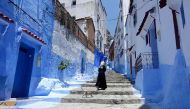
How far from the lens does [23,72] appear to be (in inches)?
314

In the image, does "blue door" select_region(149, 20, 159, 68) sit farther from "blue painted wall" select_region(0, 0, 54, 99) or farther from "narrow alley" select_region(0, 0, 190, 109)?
"blue painted wall" select_region(0, 0, 54, 99)

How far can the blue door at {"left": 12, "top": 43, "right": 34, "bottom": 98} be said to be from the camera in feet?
25.3

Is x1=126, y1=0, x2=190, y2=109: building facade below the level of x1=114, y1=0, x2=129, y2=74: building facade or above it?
below

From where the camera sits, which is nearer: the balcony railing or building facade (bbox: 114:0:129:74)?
the balcony railing

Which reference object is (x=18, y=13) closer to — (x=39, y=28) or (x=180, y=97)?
(x=39, y=28)

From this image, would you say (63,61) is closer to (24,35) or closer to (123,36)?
(24,35)

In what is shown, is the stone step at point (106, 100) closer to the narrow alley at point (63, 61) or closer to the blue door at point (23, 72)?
the narrow alley at point (63, 61)

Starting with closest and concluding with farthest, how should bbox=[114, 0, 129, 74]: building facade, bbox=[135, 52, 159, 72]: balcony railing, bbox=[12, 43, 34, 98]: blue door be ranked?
bbox=[12, 43, 34, 98]: blue door, bbox=[135, 52, 159, 72]: balcony railing, bbox=[114, 0, 129, 74]: building facade

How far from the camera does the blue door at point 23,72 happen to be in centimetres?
772

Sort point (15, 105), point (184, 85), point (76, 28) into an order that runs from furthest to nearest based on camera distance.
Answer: point (76, 28), point (15, 105), point (184, 85)

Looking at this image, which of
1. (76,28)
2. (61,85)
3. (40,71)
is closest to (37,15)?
(40,71)

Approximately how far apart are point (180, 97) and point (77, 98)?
435cm

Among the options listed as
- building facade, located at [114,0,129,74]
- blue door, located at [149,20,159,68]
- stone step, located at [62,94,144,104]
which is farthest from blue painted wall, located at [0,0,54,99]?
building facade, located at [114,0,129,74]

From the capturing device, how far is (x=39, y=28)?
880 cm
